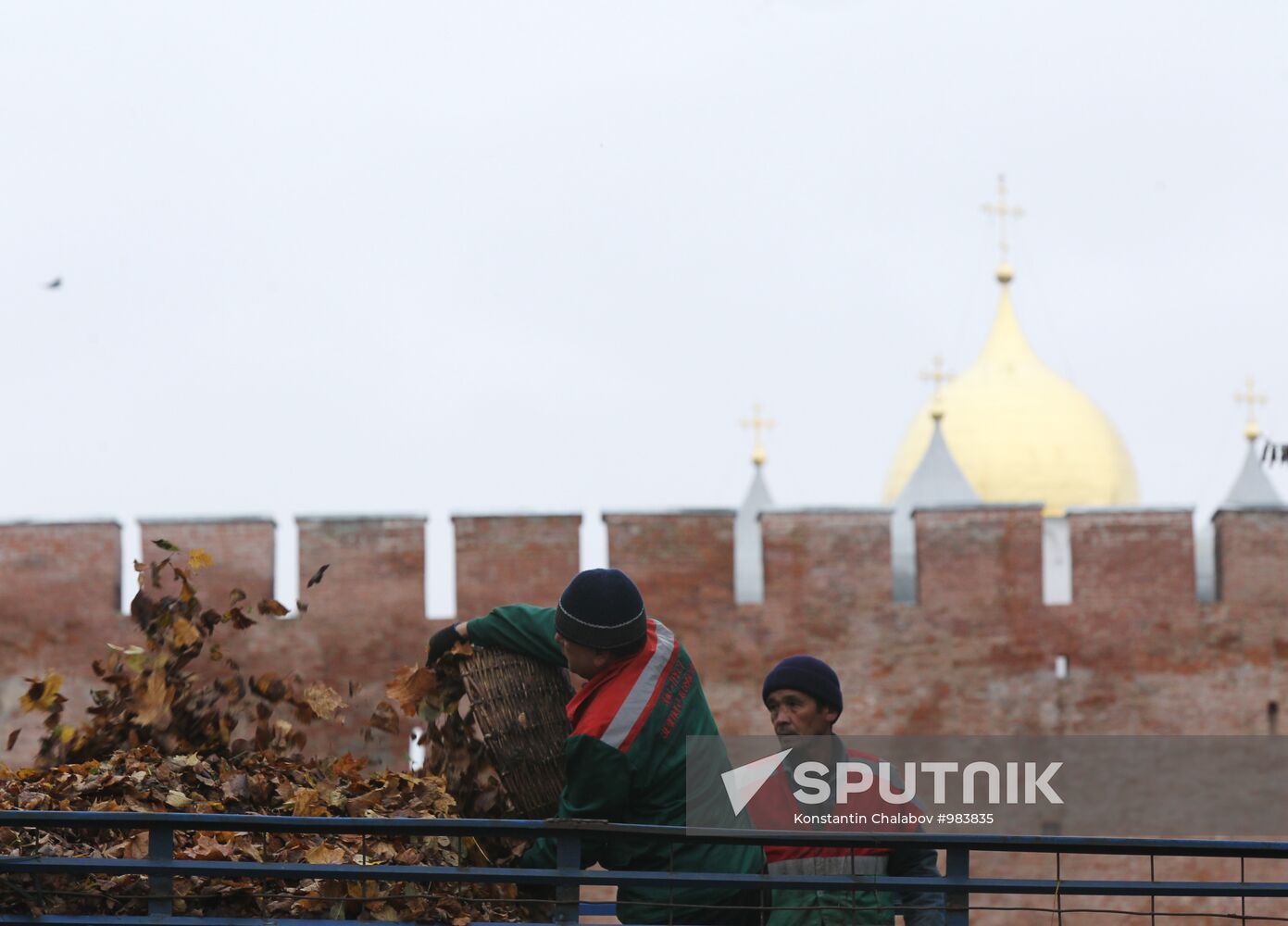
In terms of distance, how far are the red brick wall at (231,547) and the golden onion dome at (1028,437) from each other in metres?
14.4

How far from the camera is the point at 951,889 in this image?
4.37 m

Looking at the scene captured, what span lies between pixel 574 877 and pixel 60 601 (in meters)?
13.9

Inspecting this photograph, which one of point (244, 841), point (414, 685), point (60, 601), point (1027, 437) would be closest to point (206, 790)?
point (244, 841)

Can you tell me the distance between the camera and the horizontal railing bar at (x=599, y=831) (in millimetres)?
4285

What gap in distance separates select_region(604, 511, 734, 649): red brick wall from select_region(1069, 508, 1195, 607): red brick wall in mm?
2860

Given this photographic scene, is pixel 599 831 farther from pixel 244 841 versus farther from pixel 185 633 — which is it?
pixel 185 633

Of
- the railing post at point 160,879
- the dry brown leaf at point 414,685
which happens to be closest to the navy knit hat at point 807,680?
the dry brown leaf at point 414,685

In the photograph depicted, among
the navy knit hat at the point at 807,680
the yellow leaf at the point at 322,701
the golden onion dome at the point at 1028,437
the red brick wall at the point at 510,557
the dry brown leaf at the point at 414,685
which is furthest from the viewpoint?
the golden onion dome at the point at 1028,437

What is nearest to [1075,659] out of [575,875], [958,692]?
[958,692]

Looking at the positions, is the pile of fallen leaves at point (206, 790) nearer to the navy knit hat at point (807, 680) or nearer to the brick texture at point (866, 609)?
the navy knit hat at point (807, 680)

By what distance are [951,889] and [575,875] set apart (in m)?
0.75

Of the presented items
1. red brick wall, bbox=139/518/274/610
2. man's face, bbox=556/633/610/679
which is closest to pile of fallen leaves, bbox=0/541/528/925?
man's face, bbox=556/633/610/679

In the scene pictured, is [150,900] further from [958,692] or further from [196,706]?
[958,692]

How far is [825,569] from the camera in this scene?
57.9 feet
